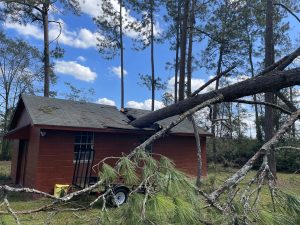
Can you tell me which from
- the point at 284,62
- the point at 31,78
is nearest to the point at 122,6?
the point at 31,78

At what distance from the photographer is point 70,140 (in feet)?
37.7

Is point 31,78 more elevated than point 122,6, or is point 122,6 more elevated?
point 122,6

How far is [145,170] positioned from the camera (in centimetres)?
246

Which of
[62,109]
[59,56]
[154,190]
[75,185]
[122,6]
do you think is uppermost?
[122,6]

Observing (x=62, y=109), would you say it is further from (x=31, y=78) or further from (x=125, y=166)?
(x=31, y=78)

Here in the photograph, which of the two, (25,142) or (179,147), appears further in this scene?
(179,147)

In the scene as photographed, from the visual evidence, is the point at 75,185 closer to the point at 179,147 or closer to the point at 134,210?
the point at 179,147

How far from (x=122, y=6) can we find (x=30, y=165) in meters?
17.3

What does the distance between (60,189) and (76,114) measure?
10.4 ft

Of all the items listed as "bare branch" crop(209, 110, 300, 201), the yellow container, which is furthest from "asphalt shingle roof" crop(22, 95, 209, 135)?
"bare branch" crop(209, 110, 300, 201)

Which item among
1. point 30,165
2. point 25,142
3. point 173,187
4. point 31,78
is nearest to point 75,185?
point 30,165

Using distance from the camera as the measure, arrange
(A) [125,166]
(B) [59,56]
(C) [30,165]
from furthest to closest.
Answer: (B) [59,56] < (C) [30,165] < (A) [125,166]

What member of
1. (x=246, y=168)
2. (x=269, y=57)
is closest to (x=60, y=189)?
(x=246, y=168)

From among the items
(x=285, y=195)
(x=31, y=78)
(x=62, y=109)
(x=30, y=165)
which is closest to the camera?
(x=285, y=195)
